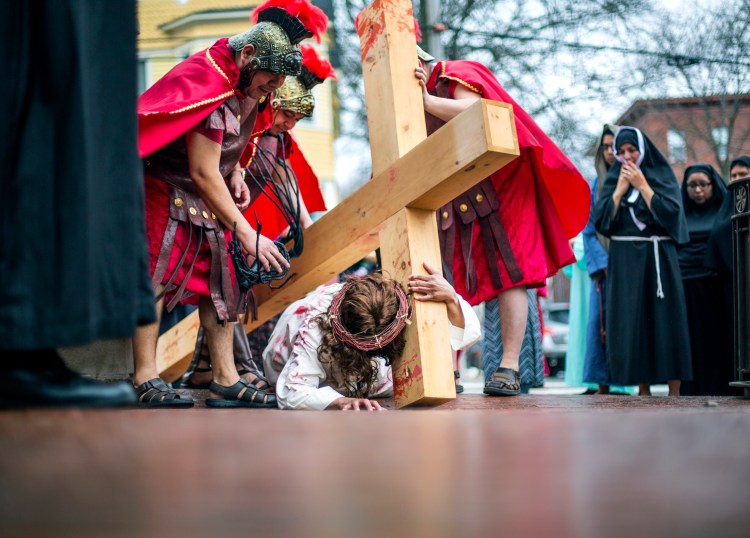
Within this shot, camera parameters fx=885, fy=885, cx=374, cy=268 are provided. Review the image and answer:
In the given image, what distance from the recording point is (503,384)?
3.88 m

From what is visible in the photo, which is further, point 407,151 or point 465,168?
point 407,151

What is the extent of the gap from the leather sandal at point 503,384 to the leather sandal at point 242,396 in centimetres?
99

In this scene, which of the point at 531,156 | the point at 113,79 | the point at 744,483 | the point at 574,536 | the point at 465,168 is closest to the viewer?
the point at 574,536

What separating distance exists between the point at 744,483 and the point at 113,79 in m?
1.16

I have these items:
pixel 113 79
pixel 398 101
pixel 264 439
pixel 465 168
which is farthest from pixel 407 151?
pixel 264 439

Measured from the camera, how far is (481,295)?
4.07m

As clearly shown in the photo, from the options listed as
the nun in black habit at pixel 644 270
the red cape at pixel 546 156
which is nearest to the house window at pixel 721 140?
the nun in black habit at pixel 644 270

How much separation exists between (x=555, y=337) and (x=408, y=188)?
56.7 ft

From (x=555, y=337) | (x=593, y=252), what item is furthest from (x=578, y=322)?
(x=555, y=337)

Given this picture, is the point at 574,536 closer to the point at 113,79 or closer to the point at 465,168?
the point at 113,79

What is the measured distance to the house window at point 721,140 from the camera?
11714 millimetres

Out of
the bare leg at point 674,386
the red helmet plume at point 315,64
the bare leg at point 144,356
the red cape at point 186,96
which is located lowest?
the bare leg at point 674,386

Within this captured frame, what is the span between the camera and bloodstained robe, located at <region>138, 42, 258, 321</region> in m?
3.12

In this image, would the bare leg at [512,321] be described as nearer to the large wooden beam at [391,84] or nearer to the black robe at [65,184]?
the large wooden beam at [391,84]
